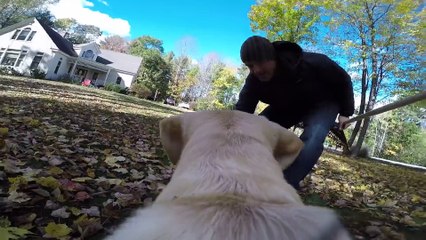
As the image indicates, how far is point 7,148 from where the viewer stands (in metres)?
4.27

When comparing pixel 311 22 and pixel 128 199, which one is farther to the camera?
pixel 311 22

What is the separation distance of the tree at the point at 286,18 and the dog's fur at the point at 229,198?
2227cm

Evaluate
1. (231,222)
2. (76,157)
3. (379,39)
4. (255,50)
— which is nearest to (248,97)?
(255,50)

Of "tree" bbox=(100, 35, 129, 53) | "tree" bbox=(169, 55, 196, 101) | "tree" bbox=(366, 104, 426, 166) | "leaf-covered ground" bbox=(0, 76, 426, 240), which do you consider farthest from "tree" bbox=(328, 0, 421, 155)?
"tree" bbox=(100, 35, 129, 53)

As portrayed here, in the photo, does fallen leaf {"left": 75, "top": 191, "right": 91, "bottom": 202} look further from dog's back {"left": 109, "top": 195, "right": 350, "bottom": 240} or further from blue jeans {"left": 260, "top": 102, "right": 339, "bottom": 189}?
dog's back {"left": 109, "top": 195, "right": 350, "bottom": 240}

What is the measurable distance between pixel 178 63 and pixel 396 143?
149ft

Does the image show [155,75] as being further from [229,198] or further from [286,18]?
[229,198]

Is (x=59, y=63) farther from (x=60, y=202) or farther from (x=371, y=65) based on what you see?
(x=60, y=202)

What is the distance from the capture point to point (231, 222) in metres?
0.91

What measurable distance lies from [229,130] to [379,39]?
2152 centimetres

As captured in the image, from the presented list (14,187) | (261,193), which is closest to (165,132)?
(261,193)

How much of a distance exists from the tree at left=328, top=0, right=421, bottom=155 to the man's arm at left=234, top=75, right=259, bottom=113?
16.9 meters

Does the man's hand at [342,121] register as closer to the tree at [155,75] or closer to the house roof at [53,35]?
the house roof at [53,35]

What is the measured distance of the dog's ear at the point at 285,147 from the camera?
6.14 ft
